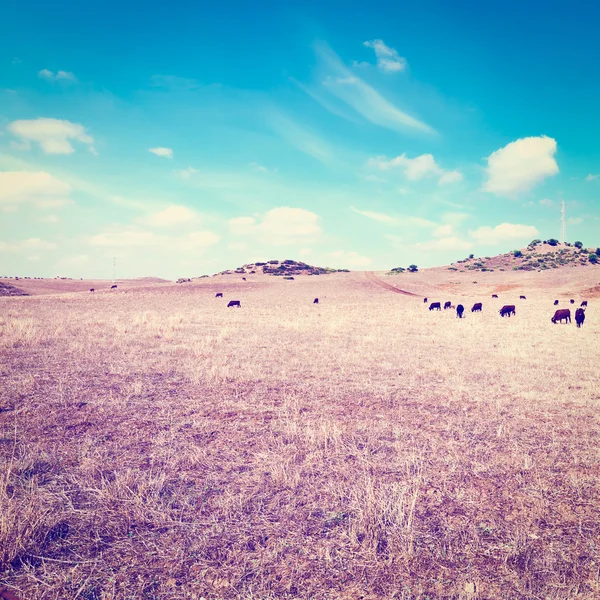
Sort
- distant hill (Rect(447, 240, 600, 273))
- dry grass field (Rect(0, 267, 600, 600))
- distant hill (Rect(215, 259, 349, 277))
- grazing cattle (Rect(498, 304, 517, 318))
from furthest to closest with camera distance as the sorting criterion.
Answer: distant hill (Rect(215, 259, 349, 277)) → distant hill (Rect(447, 240, 600, 273)) → grazing cattle (Rect(498, 304, 517, 318)) → dry grass field (Rect(0, 267, 600, 600))

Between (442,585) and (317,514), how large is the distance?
1.43 metres

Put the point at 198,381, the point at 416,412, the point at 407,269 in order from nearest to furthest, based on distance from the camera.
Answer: the point at 416,412, the point at 198,381, the point at 407,269

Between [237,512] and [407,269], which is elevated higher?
[407,269]

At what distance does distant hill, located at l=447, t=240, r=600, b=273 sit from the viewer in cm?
8306

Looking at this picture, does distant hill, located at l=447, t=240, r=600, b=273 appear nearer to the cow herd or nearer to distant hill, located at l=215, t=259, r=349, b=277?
distant hill, located at l=215, t=259, r=349, b=277

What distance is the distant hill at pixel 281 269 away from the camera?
3445 inches

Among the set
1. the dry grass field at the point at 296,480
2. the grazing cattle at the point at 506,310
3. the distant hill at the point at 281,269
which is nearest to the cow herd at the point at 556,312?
the grazing cattle at the point at 506,310

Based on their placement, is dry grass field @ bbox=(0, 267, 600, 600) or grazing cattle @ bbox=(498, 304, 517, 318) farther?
grazing cattle @ bbox=(498, 304, 517, 318)

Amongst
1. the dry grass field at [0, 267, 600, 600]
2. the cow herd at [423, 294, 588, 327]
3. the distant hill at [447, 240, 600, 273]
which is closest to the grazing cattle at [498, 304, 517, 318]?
the cow herd at [423, 294, 588, 327]

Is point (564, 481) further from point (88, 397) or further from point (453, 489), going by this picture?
point (88, 397)

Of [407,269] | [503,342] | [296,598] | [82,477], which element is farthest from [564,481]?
[407,269]

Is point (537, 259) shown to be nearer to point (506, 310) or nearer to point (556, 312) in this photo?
point (506, 310)

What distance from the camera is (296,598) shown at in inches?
125

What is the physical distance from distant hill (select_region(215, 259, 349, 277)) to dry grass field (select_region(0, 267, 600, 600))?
246ft
